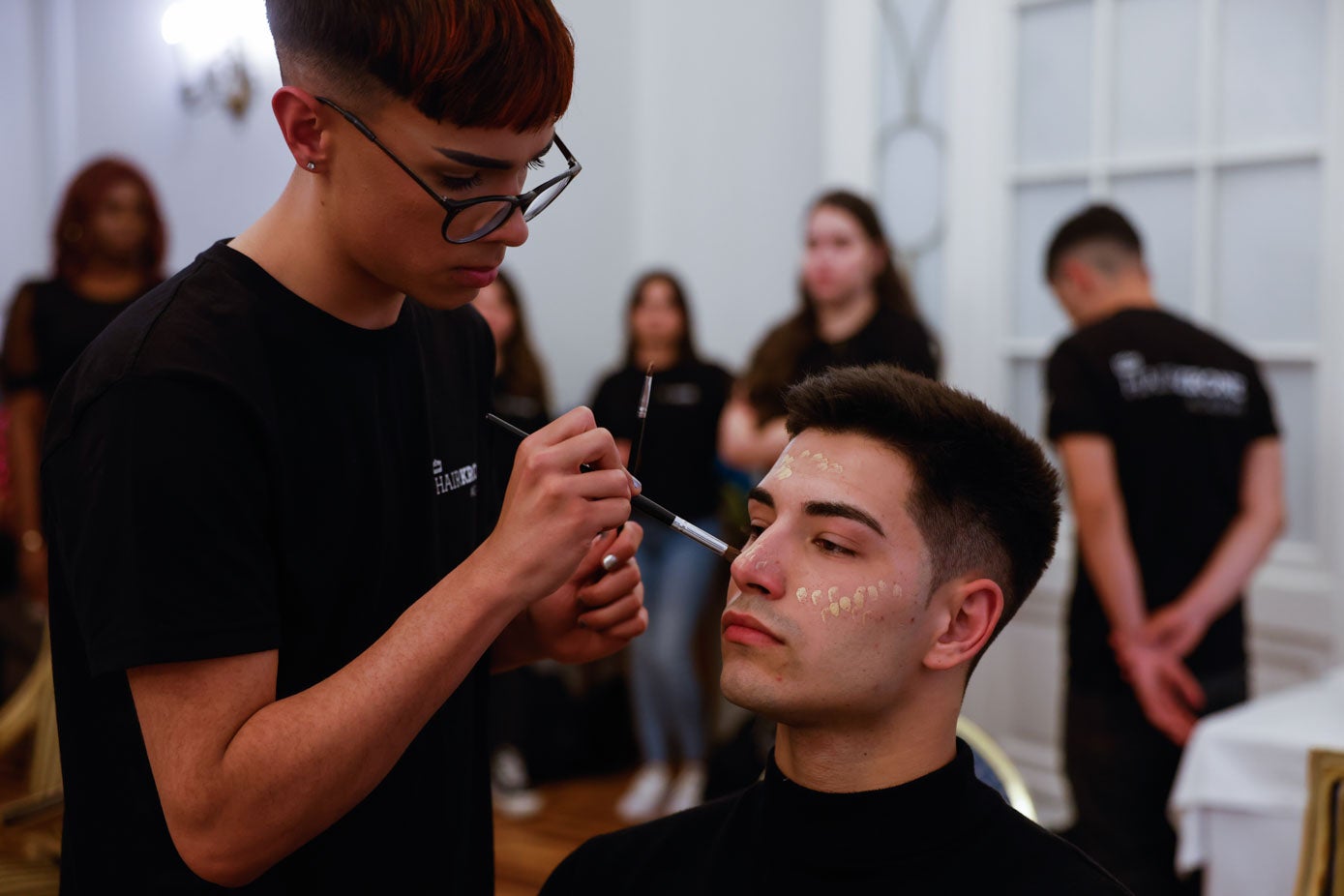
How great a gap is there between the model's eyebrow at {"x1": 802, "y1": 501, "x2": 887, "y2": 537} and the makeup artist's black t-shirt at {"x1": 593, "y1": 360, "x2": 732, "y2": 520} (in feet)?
8.05

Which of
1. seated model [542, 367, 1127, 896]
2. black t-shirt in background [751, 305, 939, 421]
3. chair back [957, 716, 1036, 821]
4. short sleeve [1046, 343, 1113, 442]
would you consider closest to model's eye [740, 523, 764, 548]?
seated model [542, 367, 1127, 896]

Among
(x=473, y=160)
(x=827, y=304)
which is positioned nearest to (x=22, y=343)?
(x=827, y=304)

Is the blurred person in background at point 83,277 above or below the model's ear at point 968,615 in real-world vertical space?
above

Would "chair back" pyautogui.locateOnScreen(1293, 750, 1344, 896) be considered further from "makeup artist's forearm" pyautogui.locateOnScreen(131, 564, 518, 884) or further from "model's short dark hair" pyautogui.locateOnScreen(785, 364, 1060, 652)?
"makeup artist's forearm" pyautogui.locateOnScreen(131, 564, 518, 884)

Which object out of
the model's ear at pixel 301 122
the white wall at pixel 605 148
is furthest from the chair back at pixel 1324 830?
the white wall at pixel 605 148

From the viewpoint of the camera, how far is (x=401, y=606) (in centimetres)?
102

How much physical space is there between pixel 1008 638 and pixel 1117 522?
942 mm

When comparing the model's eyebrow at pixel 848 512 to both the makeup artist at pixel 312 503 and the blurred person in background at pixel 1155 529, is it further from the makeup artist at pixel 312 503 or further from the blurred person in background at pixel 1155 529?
the blurred person in background at pixel 1155 529

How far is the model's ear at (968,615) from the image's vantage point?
3.74 feet

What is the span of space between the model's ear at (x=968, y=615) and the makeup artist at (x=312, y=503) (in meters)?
0.35

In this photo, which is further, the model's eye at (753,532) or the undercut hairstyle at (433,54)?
the model's eye at (753,532)

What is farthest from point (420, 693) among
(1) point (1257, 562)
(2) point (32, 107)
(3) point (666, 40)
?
(2) point (32, 107)

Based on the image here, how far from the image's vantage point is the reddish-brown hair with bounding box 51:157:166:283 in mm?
3096

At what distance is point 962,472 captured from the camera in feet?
3.77
